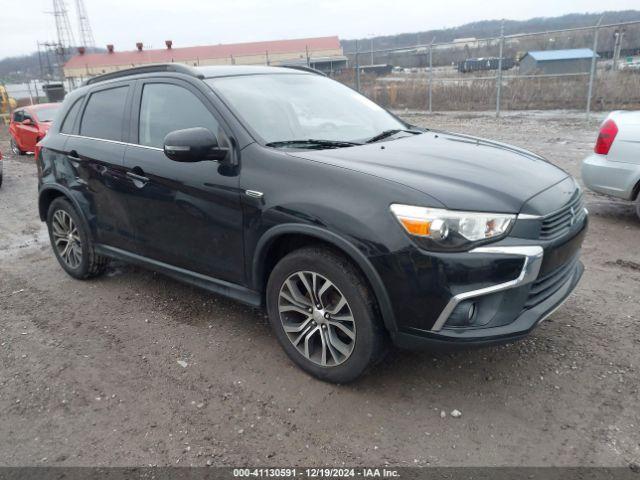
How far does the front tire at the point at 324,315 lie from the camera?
2.85m

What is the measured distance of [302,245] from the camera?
317 centimetres

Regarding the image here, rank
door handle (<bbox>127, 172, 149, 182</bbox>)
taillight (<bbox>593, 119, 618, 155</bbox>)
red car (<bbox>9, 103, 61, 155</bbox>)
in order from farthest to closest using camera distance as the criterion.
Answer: red car (<bbox>9, 103, 61, 155</bbox>), taillight (<bbox>593, 119, 618, 155</bbox>), door handle (<bbox>127, 172, 149, 182</bbox>)

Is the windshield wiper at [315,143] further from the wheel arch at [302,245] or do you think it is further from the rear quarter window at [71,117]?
the rear quarter window at [71,117]

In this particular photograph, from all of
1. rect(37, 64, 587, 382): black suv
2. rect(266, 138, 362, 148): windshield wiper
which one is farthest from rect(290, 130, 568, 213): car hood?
rect(266, 138, 362, 148): windshield wiper

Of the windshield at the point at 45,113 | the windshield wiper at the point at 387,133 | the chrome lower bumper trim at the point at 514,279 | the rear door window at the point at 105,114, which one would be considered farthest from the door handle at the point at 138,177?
the windshield at the point at 45,113

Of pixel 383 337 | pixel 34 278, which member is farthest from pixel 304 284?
pixel 34 278

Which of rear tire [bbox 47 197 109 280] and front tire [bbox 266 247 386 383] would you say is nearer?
front tire [bbox 266 247 386 383]

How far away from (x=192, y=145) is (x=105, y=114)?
1701mm

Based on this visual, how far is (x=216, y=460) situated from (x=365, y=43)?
4034 cm

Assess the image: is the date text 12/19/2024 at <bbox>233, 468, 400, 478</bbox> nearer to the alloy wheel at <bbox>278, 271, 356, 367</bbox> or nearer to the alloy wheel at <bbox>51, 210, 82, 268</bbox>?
the alloy wheel at <bbox>278, 271, 356, 367</bbox>

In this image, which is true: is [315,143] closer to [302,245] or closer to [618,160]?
[302,245]

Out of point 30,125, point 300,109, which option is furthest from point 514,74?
point 300,109

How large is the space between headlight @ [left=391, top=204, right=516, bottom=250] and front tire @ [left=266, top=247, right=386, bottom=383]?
0.45 meters

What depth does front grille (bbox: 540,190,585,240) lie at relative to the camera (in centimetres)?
279
